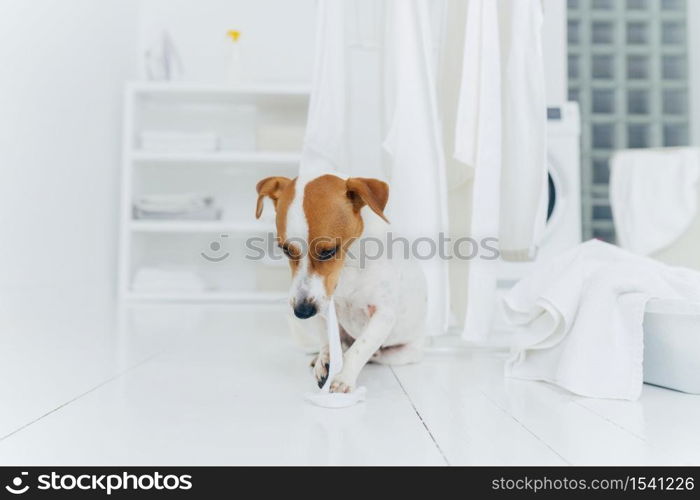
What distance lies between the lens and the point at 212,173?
3982mm

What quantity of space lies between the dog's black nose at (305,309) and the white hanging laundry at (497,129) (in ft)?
1.40

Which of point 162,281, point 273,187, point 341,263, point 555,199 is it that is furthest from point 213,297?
point 341,263

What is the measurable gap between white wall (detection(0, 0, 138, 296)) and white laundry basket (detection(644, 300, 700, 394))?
2397 mm

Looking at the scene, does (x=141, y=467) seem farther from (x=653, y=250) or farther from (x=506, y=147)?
(x=653, y=250)

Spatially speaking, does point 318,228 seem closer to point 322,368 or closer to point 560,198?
point 322,368

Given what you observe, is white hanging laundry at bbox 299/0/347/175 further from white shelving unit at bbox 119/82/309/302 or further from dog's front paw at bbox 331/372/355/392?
white shelving unit at bbox 119/82/309/302

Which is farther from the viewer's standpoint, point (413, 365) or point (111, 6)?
point (111, 6)

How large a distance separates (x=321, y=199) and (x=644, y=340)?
0.73 metres

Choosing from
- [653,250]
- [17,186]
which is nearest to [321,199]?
[653,250]

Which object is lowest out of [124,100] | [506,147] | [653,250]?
[653,250]

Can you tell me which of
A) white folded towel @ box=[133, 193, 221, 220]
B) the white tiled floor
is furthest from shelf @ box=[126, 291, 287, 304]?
the white tiled floor

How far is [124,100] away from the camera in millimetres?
3547

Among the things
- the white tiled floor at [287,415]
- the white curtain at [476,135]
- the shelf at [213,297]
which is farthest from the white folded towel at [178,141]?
the white curtain at [476,135]

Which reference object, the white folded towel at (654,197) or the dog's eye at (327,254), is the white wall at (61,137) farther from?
the white folded towel at (654,197)
